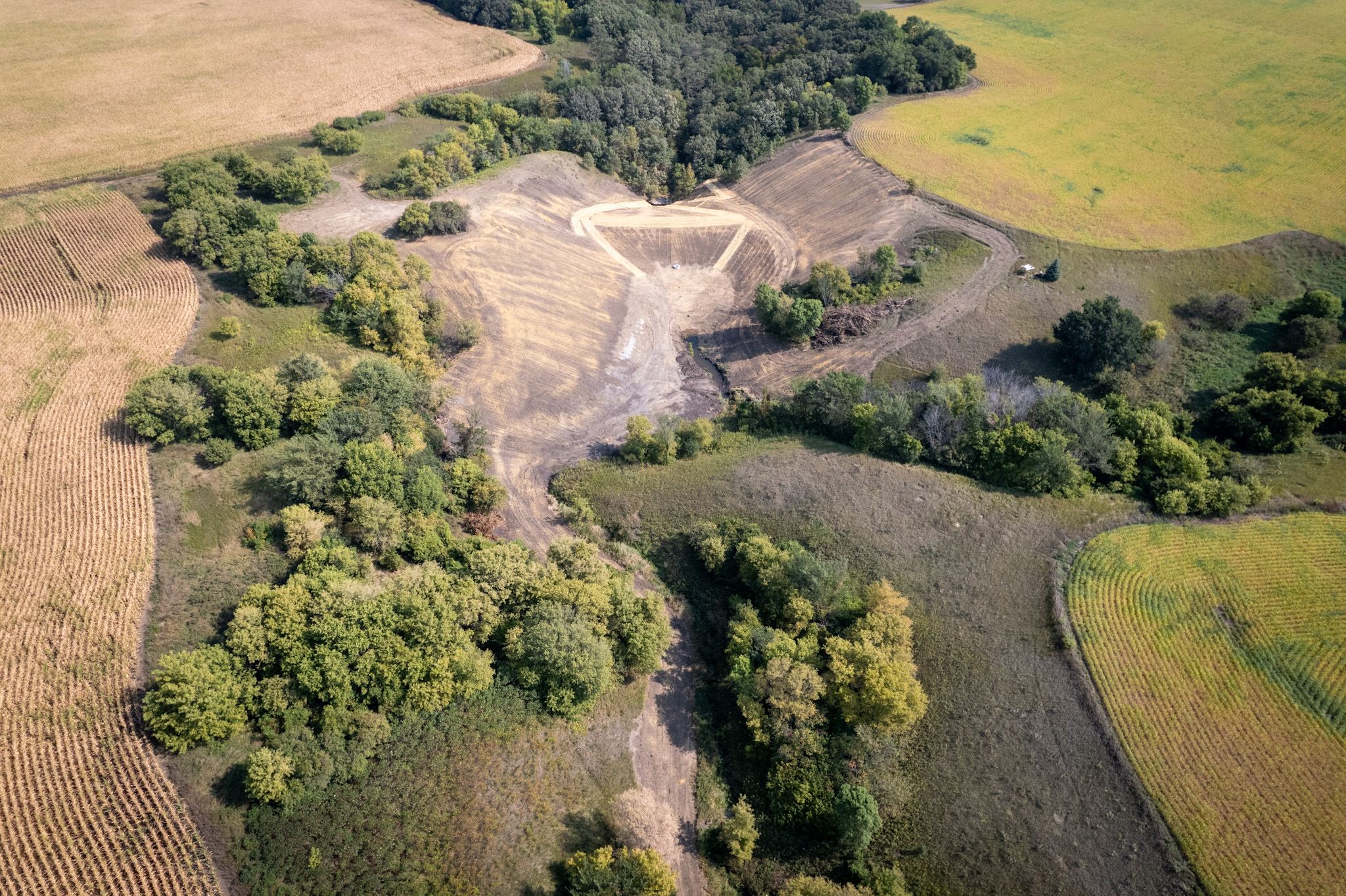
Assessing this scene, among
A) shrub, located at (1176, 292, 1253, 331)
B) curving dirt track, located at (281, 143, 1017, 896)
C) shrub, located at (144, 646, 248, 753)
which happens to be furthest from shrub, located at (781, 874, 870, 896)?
shrub, located at (1176, 292, 1253, 331)

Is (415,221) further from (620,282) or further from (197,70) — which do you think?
(197,70)

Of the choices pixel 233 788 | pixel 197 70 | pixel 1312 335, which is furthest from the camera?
pixel 197 70

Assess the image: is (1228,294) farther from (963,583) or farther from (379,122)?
(379,122)

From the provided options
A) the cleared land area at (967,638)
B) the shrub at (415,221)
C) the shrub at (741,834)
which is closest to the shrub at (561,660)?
the shrub at (741,834)

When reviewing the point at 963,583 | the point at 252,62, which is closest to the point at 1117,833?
the point at 963,583

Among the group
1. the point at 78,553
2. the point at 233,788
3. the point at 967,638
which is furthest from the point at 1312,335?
the point at 78,553

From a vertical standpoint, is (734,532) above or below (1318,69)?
below

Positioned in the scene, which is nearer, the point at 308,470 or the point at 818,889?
the point at 818,889
